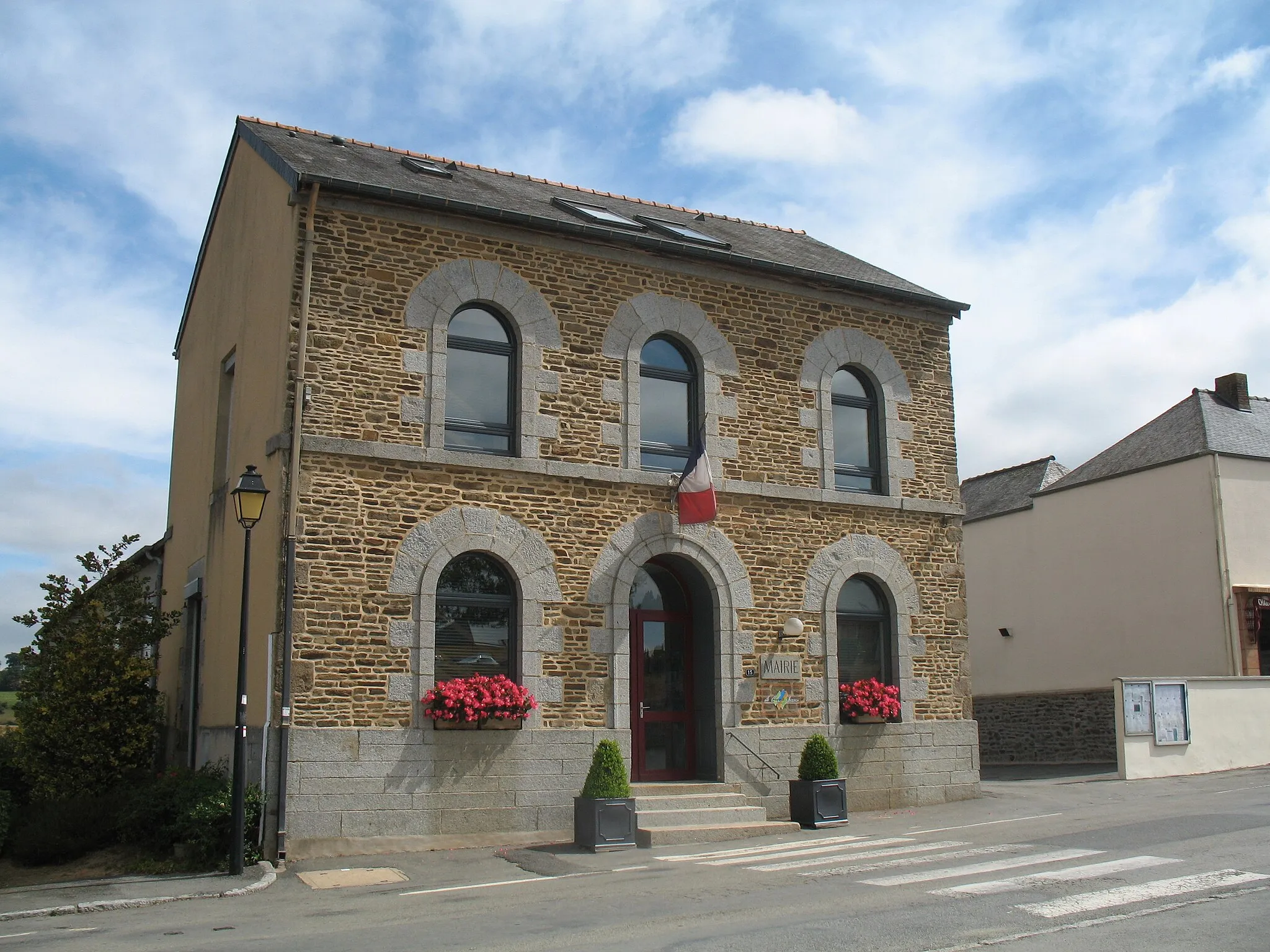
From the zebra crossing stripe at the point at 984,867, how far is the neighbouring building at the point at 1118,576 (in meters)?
12.2

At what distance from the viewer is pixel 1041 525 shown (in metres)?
24.7

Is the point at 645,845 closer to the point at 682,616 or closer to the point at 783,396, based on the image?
the point at 682,616

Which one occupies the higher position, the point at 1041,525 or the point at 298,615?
the point at 1041,525

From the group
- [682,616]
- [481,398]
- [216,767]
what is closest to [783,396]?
[682,616]

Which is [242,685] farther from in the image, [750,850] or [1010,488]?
[1010,488]

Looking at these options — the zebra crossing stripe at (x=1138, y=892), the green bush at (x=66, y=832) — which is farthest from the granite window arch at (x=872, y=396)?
the green bush at (x=66, y=832)

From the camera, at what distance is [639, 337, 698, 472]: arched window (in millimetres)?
13516

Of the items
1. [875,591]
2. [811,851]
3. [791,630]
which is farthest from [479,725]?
[875,591]

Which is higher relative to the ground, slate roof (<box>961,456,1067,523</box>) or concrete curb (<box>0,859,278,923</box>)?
slate roof (<box>961,456,1067,523</box>)

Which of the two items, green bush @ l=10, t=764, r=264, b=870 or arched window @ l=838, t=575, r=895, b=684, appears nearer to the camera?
green bush @ l=10, t=764, r=264, b=870

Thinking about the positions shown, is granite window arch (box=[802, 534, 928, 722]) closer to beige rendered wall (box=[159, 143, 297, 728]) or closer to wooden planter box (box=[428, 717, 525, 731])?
wooden planter box (box=[428, 717, 525, 731])

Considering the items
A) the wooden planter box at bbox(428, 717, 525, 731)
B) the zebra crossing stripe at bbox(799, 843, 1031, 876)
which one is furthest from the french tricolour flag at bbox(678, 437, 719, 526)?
the zebra crossing stripe at bbox(799, 843, 1031, 876)

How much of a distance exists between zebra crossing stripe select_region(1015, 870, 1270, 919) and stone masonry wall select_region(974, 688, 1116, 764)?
13.8 meters

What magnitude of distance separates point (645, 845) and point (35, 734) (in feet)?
24.5
